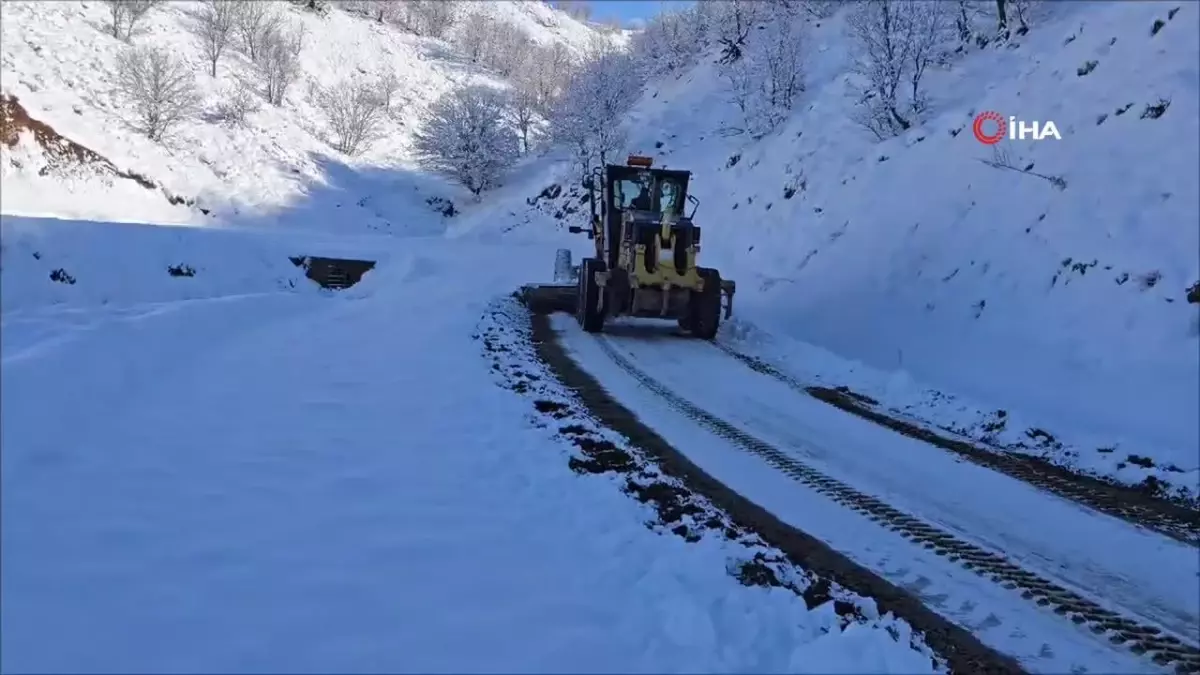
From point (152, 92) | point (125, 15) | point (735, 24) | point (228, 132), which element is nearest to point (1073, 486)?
point (152, 92)

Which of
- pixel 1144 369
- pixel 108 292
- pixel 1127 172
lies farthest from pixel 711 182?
pixel 108 292

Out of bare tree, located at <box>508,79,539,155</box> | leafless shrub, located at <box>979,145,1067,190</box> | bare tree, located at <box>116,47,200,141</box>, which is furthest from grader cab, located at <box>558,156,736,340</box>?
bare tree, located at <box>508,79,539,155</box>

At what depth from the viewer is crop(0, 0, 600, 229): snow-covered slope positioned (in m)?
9.18

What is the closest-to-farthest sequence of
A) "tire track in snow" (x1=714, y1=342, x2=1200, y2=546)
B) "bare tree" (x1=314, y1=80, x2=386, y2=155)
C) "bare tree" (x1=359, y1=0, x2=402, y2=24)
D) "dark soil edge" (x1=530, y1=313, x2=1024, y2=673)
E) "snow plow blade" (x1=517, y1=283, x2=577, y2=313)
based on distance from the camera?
1. "dark soil edge" (x1=530, y1=313, x2=1024, y2=673)
2. "tire track in snow" (x1=714, y1=342, x2=1200, y2=546)
3. "snow plow blade" (x1=517, y1=283, x2=577, y2=313)
4. "bare tree" (x1=314, y1=80, x2=386, y2=155)
5. "bare tree" (x1=359, y1=0, x2=402, y2=24)

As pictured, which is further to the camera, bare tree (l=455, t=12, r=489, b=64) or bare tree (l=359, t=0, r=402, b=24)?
bare tree (l=359, t=0, r=402, b=24)

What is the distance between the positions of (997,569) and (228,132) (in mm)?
39883

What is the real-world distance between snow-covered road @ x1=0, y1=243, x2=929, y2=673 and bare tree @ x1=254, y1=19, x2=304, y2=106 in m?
46.1

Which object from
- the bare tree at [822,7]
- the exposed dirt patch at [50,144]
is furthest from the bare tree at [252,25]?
the exposed dirt patch at [50,144]

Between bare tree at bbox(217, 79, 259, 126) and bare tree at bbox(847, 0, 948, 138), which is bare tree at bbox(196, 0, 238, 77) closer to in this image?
bare tree at bbox(217, 79, 259, 126)

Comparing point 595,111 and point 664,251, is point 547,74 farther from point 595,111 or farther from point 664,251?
point 664,251

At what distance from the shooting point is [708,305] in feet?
44.4

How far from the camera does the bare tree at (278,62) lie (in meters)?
48.3

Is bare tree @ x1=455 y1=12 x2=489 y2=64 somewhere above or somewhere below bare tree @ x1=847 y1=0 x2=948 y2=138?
above

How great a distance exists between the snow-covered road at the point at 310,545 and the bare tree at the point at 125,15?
113 ft
